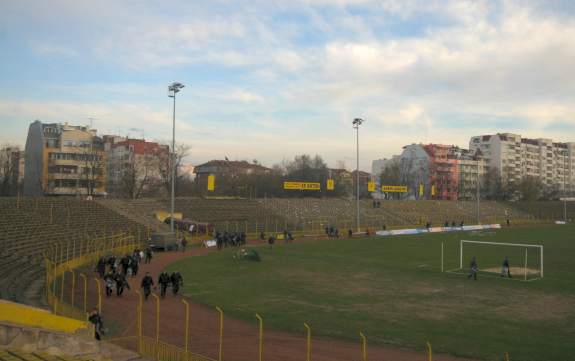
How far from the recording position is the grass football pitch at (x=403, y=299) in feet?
56.1

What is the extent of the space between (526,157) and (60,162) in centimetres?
15262

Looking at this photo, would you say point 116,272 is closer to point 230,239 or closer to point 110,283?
point 110,283

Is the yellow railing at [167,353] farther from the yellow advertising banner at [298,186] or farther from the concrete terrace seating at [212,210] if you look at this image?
the yellow advertising banner at [298,186]

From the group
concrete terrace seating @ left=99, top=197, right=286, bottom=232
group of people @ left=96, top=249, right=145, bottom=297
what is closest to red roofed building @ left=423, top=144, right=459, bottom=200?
concrete terrace seating @ left=99, top=197, right=286, bottom=232

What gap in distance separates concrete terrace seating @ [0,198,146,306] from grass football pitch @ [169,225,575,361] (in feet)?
25.6

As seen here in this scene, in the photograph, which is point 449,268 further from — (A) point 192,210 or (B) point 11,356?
(A) point 192,210

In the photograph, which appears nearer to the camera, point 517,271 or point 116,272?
point 116,272

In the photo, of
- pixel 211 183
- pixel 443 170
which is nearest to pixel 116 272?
pixel 211 183

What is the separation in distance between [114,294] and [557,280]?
965 inches

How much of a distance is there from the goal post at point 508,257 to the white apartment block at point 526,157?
116 m

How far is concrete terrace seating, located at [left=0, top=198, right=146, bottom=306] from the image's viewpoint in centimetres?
2450

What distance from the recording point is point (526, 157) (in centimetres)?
17775

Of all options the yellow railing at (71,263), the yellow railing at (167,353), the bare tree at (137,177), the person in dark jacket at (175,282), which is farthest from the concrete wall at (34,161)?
the yellow railing at (167,353)

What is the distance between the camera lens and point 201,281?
28594 millimetres
